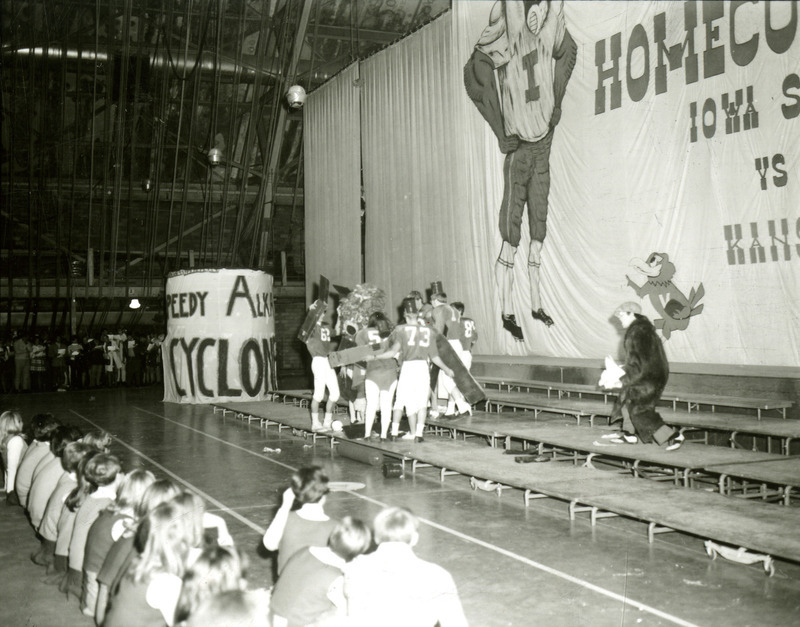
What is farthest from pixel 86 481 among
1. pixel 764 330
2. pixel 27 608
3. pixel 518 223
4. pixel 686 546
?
pixel 518 223

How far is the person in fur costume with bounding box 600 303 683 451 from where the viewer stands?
9.02 meters

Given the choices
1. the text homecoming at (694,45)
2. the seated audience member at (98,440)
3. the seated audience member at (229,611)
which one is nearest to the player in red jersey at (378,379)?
the seated audience member at (98,440)

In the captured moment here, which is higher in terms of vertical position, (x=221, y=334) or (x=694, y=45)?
(x=694, y=45)

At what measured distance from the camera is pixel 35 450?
7832 millimetres

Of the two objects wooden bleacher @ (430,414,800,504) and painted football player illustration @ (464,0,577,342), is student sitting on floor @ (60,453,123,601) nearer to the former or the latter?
wooden bleacher @ (430,414,800,504)

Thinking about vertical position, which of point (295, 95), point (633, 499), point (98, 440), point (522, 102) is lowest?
point (633, 499)

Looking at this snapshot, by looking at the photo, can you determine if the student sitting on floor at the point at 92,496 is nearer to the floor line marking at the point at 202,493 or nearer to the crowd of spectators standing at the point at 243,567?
the crowd of spectators standing at the point at 243,567

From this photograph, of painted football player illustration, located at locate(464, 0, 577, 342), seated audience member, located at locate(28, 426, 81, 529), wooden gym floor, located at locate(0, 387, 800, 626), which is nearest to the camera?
wooden gym floor, located at locate(0, 387, 800, 626)

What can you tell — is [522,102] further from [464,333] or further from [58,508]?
[58,508]

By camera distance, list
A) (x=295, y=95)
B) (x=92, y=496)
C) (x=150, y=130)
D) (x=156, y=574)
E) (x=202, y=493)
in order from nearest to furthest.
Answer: (x=156, y=574), (x=92, y=496), (x=202, y=493), (x=295, y=95), (x=150, y=130)

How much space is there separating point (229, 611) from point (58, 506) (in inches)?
156

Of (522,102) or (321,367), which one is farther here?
(522,102)

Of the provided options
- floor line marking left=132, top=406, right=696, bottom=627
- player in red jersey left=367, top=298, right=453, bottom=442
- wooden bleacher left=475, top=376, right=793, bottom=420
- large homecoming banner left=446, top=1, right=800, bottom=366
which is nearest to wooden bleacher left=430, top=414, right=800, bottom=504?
player in red jersey left=367, top=298, right=453, bottom=442

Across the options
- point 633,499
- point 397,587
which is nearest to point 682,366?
point 633,499
